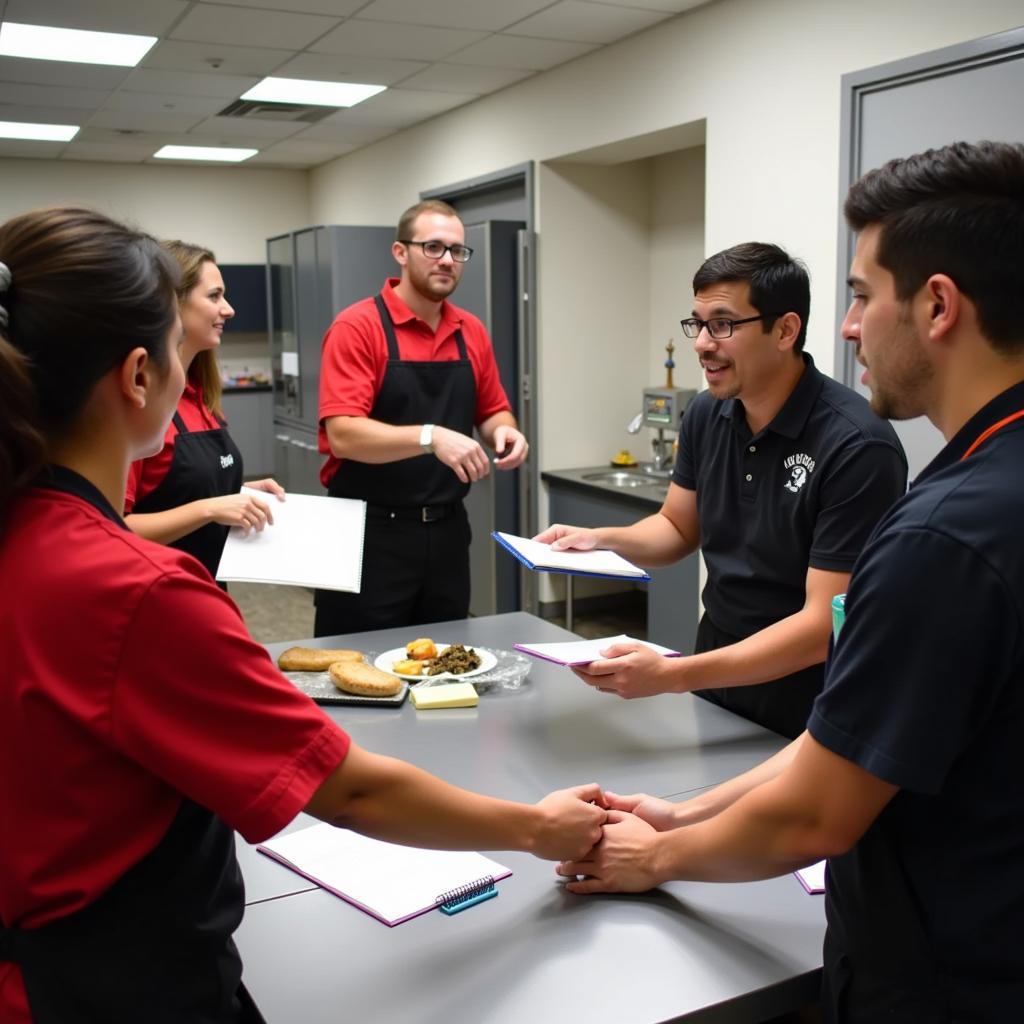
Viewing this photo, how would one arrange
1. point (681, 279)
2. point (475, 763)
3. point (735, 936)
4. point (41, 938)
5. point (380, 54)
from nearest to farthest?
point (41, 938)
point (735, 936)
point (475, 763)
point (380, 54)
point (681, 279)

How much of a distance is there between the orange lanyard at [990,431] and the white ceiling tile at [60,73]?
5.05 metres

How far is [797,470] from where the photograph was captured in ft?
6.23

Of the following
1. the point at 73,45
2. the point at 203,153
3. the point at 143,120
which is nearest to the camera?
the point at 73,45

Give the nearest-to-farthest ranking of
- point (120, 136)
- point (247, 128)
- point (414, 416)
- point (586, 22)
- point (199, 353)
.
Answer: point (199, 353) < point (414, 416) < point (586, 22) < point (247, 128) < point (120, 136)

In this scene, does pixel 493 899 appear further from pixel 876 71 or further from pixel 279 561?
pixel 876 71

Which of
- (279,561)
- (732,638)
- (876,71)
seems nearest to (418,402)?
(279,561)

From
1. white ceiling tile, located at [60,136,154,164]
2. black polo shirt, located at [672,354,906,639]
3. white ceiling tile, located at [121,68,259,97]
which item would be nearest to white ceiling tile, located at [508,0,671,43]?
white ceiling tile, located at [121,68,259,97]

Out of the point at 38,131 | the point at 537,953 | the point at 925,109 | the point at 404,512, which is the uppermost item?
the point at 38,131

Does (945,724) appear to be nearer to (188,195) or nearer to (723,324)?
(723,324)

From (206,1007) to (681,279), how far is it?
466 cm

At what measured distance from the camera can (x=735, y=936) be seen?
3.95 ft

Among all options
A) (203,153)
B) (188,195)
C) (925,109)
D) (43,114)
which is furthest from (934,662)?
(188,195)

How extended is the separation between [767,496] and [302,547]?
97cm

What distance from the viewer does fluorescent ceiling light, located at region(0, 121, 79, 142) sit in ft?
21.3
